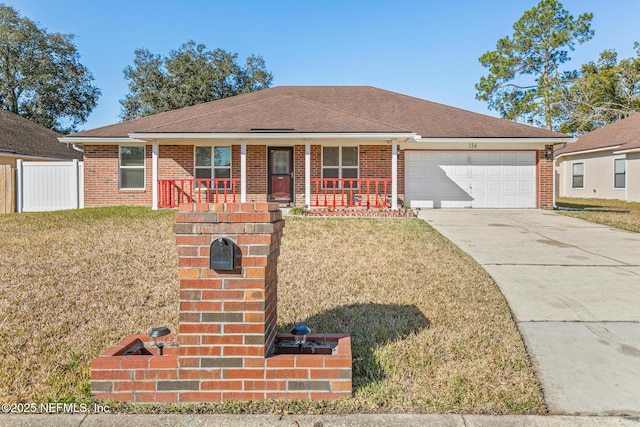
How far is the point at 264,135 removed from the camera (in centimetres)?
1270

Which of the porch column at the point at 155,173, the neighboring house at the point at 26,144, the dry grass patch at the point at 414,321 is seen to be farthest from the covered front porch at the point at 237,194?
the neighboring house at the point at 26,144

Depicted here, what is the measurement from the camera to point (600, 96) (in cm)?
3238

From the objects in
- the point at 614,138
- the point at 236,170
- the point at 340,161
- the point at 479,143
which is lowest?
the point at 236,170

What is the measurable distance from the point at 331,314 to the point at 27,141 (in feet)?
75.3

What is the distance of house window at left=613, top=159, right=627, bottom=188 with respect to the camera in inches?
836

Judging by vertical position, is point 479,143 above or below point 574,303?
above

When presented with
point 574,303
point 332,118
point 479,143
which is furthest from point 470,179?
point 574,303

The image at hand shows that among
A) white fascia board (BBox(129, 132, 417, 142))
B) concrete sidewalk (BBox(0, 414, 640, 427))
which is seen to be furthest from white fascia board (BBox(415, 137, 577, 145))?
concrete sidewalk (BBox(0, 414, 640, 427))

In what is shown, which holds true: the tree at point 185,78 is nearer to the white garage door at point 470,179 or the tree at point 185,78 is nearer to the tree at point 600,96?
the white garage door at point 470,179

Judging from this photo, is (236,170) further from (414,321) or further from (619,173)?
(619,173)

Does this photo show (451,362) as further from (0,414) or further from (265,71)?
(265,71)

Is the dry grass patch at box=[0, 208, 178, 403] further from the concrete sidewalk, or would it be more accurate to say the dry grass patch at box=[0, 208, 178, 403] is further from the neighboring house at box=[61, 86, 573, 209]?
the neighboring house at box=[61, 86, 573, 209]

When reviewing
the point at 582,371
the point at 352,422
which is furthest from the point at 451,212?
the point at 352,422

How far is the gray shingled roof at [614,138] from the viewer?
68.6 ft
